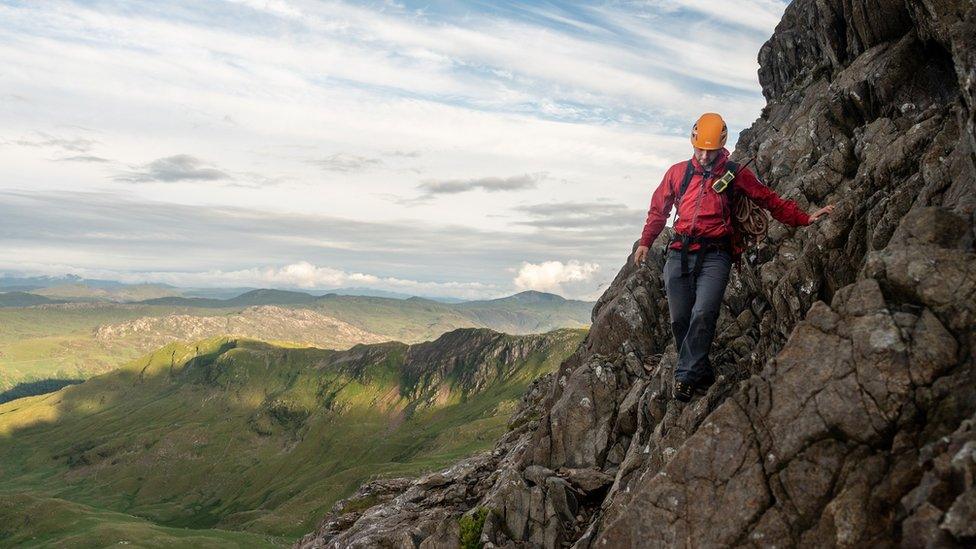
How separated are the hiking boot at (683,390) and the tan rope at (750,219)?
537 centimetres

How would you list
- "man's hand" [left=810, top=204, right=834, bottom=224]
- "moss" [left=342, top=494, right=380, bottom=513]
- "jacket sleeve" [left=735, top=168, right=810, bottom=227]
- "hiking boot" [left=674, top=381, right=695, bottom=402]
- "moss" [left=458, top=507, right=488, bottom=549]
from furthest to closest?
"moss" [left=342, top=494, right=380, bottom=513] < "moss" [left=458, top=507, right=488, bottom=549] < "hiking boot" [left=674, top=381, right=695, bottom=402] < "man's hand" [left=810, top=204, right=834, bottom=224] < "jacket sleeve" [left=735, top=168, right=810, bottom=227]

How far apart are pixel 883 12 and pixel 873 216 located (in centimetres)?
1595

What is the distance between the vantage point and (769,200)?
16.6 meters

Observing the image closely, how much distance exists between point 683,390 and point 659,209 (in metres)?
6.39

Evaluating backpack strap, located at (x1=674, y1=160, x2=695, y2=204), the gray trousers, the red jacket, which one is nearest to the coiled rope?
the red jacket

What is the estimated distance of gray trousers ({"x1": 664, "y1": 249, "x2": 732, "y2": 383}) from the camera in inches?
664

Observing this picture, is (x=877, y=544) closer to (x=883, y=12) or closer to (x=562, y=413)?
(x=562, y=413)

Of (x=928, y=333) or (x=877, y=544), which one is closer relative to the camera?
(x=877, y=544)

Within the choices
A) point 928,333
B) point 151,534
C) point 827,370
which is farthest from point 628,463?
point 151,534

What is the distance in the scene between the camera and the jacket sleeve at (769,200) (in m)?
16.6

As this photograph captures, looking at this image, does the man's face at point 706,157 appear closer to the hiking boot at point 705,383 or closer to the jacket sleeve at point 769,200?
the jacket sleeve at point 769,200

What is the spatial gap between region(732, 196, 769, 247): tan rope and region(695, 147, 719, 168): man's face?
4.73ft

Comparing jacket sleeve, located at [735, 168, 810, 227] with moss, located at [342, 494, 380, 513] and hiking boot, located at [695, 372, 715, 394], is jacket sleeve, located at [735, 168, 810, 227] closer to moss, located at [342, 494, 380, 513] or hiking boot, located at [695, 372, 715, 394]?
hiking boot, located at [695, 372, 715, 394]

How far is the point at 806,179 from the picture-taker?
28844 millimetres
